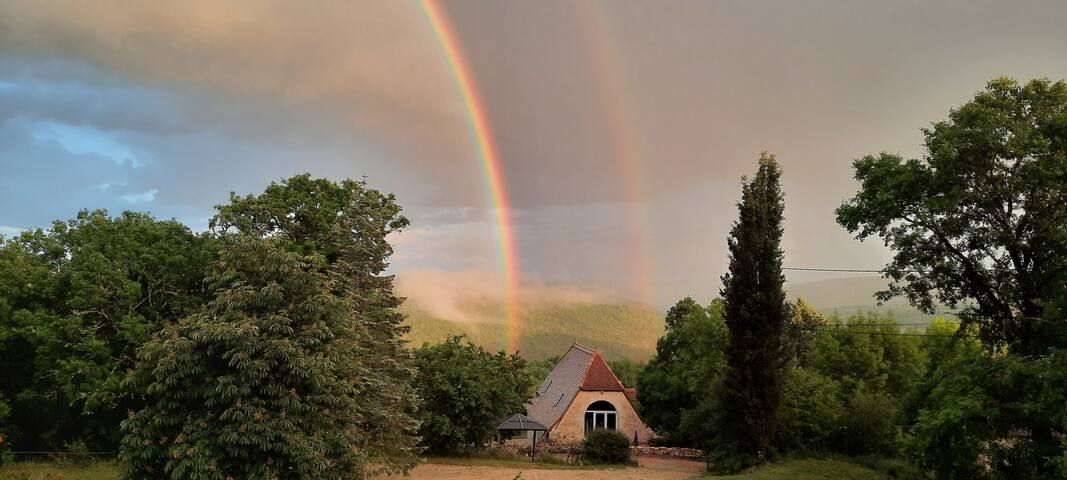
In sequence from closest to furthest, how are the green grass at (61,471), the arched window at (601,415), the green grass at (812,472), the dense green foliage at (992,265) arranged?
the dense green foliage at (992,265)
the green grass at (61,471)
the green grass at (812,472)
the arched window at (601,415)

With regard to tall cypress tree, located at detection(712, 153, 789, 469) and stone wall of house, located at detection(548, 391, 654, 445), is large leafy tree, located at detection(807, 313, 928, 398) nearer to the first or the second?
tall cypress tree, located at detection(712, 153, 789, 469)

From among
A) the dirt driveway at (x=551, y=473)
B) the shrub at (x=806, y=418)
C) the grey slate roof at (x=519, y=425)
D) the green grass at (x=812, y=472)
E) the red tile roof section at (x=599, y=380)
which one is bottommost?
the dirt driveway at (x=551, y=473)

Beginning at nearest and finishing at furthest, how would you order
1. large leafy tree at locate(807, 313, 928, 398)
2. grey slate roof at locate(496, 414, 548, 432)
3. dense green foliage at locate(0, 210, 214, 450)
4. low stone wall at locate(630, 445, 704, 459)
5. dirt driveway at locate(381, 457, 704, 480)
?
dense green foliage at locate(0, 210, 214, 450) < dirt driveway at locate(381, 457, 704, 480) < large leafy tree at locate(807, 313, 928, 398) < grey slate roof at locate(496, 414, 548, 432) < low stone wall at locate(630, 445, 704, 459)

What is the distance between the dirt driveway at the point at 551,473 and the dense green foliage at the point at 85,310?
11416 mm

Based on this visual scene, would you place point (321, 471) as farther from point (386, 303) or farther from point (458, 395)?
point (458, 395)

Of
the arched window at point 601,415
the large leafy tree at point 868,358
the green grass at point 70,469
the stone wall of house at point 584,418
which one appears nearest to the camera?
the green grass at point 70,469

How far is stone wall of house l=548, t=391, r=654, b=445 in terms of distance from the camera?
41.7m

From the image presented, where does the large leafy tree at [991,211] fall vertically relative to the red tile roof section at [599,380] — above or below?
above

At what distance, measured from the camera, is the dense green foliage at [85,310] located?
2394cm

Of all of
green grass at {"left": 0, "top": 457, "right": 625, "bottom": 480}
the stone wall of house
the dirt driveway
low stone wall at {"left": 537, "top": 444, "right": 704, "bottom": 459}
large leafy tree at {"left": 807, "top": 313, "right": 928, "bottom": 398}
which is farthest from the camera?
the stone wall of house

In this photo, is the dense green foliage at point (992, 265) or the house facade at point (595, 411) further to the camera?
the house facade at point (595, 411)

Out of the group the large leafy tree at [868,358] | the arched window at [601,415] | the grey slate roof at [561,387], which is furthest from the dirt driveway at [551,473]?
the grey slate roof at [561,387]

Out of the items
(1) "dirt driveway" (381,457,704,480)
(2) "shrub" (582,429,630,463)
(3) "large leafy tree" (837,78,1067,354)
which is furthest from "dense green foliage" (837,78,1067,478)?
(2) "shrub" (582,429,630,463)

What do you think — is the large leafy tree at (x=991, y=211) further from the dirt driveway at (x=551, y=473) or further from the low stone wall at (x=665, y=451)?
the low stone wall at (x=665, y=451)
